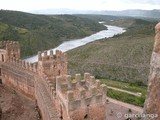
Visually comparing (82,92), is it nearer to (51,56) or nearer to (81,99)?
(81,99)

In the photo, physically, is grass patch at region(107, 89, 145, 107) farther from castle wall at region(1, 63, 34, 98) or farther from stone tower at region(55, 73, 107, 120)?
stone tower at region(55, 73, 107, 120)

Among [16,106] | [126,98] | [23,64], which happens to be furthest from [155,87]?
[126,98]

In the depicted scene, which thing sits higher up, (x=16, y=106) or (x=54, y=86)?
(x=54, y=86)

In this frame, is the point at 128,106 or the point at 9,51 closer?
the point at 9,51

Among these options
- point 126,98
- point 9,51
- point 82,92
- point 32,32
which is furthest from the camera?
point 32,32

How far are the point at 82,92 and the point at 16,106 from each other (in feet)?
69.9

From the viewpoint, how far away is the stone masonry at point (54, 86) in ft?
73.9

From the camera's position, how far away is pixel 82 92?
22422mm

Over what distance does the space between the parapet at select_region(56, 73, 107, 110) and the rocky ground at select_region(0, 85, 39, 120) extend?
43.7 ft

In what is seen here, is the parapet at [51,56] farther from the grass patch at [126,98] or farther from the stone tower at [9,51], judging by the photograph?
the grass patch at [126,98]

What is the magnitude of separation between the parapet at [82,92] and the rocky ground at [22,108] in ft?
42.8

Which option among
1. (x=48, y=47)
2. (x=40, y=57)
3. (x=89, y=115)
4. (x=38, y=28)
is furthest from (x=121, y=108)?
(x=38, y=28)

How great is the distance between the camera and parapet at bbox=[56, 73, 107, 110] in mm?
21875

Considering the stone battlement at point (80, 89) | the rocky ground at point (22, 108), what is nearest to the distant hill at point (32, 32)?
the rocky ground at point (22, 108)
